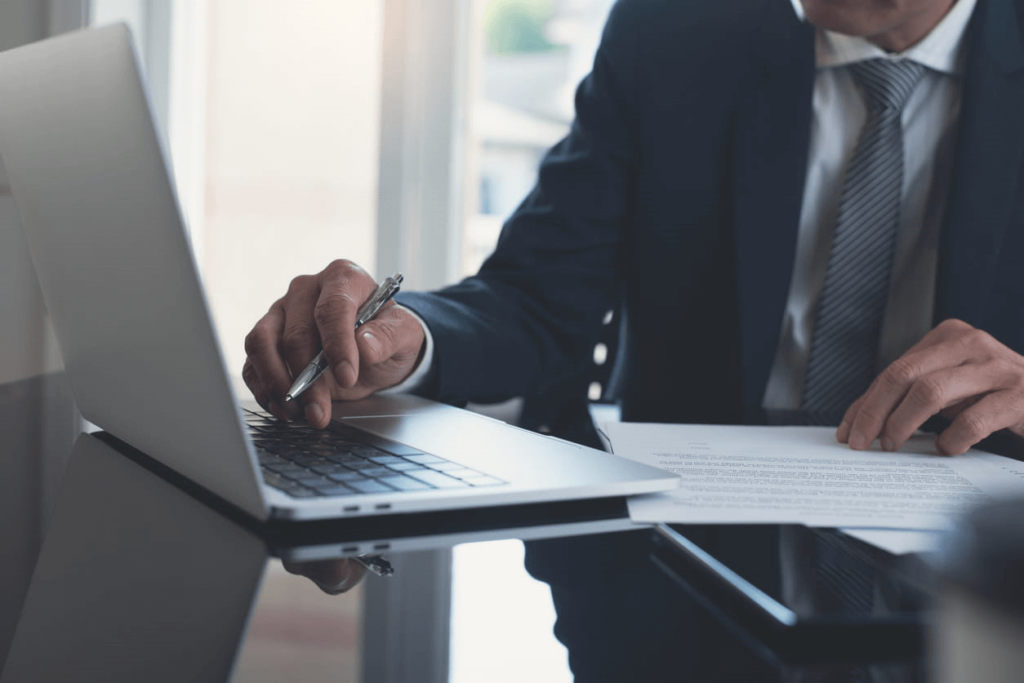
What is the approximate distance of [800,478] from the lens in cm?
54

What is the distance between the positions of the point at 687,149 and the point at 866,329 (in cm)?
Answer: 33

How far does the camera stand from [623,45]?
123cm

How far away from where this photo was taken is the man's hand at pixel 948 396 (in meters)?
0.66

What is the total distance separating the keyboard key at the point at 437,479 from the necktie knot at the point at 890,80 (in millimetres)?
879

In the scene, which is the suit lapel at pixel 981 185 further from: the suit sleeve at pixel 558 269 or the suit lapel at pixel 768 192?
the suit sleeve at pixel 558 269

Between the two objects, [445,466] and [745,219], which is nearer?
[445,466]

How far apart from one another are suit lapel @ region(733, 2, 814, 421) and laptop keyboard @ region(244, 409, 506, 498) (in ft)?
2.11

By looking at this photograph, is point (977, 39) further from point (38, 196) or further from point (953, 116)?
point (38, 196)

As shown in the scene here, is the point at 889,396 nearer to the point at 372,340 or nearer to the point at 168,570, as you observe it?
the point at 372,340

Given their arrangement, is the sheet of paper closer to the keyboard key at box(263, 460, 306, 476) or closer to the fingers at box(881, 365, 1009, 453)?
the fingers at box(881, 365, 1009, 453)

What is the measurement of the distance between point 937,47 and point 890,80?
8 cm

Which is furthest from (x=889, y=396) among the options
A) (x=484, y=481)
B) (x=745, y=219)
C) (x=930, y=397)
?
(x=745, y=219)

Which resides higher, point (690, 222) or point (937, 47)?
point (937, 47)

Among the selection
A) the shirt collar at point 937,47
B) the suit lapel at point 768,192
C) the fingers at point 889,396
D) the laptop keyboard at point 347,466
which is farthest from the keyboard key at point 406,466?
the shirt collar at point 937,47
